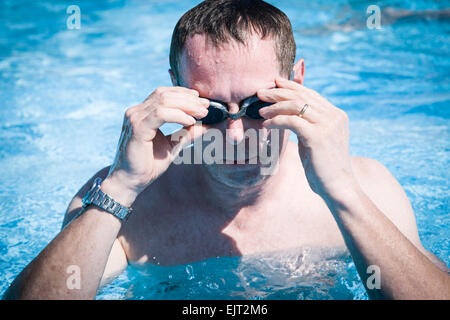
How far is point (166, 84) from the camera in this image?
6859mm

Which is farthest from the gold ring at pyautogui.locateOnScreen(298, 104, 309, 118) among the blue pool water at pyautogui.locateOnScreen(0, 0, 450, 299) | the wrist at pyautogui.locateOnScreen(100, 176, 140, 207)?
the blue pool water at pyautogui.locateOnScreen(0, 0, 450, 299)

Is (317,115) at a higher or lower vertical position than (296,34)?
lower

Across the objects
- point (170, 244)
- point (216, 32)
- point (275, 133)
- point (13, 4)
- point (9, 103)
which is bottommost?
point (170, 244)

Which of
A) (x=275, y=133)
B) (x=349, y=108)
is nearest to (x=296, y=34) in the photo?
(x=349, y=108)

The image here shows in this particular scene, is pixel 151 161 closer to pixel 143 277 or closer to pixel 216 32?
pixel 216 32

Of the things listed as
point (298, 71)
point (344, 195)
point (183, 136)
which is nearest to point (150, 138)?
point (183, 136)

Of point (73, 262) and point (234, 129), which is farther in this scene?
point (234, 129)

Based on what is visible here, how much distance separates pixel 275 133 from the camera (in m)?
2.28

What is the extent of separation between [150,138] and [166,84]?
506cm

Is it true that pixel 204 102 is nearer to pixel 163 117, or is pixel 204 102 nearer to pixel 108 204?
pixel 163 117

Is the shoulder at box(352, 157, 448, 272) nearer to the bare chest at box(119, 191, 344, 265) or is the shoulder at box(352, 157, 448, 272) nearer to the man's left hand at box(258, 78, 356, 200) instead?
the bare chest at box(119, 191, 344, 265)

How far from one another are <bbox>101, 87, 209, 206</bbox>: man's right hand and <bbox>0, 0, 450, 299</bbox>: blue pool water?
2.57 feet

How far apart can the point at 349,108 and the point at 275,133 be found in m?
3.82
